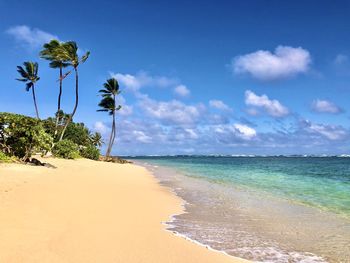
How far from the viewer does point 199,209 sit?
1150 cm

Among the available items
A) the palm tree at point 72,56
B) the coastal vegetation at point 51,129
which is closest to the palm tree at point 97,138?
the coastal vegetation at point 51,129

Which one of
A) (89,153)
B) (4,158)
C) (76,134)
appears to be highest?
(76,134)

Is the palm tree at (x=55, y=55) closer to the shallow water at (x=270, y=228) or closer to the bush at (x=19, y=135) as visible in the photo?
the bush at (x=19, y=135)

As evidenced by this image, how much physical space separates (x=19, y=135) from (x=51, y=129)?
25.3 m

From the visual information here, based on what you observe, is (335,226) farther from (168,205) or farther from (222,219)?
(168,205)

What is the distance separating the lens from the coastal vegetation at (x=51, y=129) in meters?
22.5

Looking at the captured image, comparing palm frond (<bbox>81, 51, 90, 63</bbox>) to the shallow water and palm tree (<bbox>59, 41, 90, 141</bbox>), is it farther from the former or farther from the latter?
the shallow water

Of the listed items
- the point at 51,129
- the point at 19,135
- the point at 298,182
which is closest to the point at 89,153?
the point at 51,129

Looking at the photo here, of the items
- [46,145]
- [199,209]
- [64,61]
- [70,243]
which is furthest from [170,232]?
[64,61]

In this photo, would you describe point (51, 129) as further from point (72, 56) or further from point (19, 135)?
point (19, 135)

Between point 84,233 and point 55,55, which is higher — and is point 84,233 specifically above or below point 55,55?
below

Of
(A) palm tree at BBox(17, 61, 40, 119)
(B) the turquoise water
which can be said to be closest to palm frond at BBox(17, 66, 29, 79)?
(A) palm tree at BBox(17, 61, 40, 119)

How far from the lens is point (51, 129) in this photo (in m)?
47.2

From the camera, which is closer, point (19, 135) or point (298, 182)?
point (19, 135)
